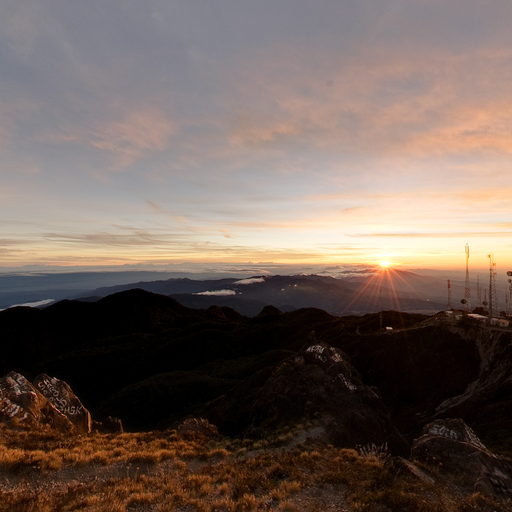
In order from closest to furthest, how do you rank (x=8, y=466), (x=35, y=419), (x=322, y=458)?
1. (x=8, y=466)
2. (x=322, y=458)
3. (x=35, y=419)

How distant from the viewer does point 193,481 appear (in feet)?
46.9

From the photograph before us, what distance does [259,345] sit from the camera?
108 m

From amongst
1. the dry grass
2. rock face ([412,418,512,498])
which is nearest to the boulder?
the dry grass

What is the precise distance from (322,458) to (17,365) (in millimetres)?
137125

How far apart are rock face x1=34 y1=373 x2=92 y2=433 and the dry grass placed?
10.3 m

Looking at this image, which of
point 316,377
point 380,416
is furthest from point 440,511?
point 316,377

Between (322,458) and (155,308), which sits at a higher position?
(322,458)

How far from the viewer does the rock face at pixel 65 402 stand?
29031mm

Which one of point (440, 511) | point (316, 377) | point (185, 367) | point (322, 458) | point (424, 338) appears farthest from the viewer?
point (185, 367)

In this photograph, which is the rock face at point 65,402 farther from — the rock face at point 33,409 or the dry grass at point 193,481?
the dry grass at point 193,481

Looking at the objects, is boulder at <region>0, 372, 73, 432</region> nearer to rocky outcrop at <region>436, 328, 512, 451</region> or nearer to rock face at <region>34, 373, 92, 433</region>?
rock face at <region>34, 373, 92, 433</region>

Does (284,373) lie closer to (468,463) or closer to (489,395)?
(468,463)

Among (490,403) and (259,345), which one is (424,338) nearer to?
(490,403)

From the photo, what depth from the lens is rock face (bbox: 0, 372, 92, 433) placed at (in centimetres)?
2195
